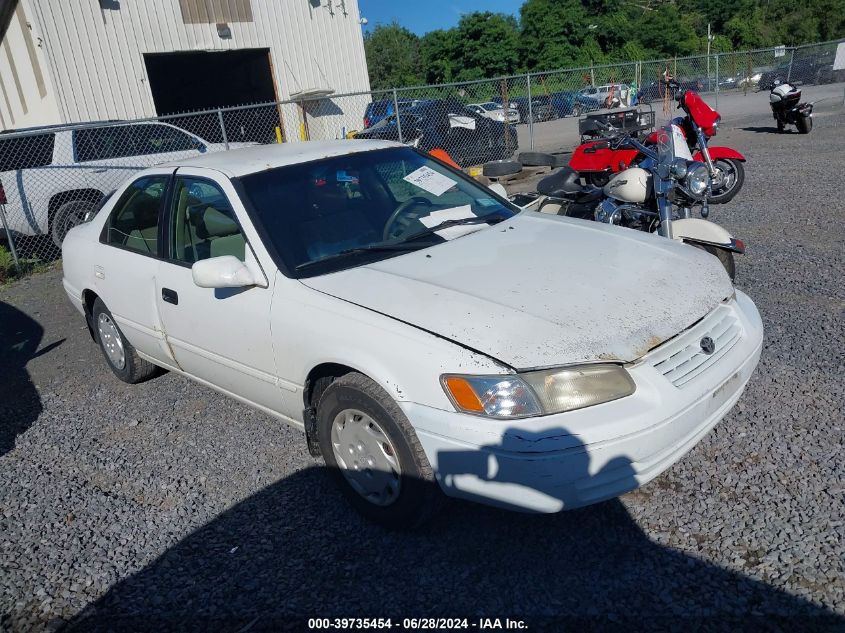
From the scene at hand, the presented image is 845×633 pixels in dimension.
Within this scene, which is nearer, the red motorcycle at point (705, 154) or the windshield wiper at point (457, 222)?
the windshield wiper at point (457, 222)

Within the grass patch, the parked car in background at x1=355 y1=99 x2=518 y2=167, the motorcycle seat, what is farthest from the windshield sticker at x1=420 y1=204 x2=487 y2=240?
the parked car in background at x1=355 y1=99 x2=518 y2=167

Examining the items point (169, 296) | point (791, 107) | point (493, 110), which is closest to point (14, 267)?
point (169, 296)

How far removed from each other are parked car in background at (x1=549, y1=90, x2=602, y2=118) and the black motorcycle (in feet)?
23.7

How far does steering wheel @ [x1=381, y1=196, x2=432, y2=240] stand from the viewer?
3.78 meters

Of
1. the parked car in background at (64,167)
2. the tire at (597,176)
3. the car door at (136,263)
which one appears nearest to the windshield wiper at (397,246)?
the car door at (136,263)

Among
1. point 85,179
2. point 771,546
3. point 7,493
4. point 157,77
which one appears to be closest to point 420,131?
point 85,179

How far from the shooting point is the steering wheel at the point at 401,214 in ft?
12.4

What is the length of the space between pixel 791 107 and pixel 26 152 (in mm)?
14236

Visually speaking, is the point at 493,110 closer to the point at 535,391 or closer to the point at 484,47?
the point at 535,391

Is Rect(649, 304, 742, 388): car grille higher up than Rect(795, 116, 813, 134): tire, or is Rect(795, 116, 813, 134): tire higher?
Rect(649, 304, 742, 388): car grille

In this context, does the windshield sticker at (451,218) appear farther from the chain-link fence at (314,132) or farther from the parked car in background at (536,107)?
the parked car in background at (536,107)

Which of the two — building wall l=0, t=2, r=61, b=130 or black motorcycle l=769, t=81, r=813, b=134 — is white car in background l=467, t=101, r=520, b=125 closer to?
black motorcycle l=769, t=81, r=813, b=134

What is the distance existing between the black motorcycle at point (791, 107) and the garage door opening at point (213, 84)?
1309cm

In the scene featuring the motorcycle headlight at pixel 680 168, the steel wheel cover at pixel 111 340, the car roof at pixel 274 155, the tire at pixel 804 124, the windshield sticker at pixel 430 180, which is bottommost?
the tire at pixel 804 124
